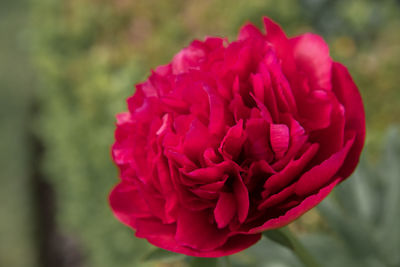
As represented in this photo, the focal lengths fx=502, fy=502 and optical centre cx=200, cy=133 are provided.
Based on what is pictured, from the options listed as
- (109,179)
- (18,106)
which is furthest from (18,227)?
(109,179)

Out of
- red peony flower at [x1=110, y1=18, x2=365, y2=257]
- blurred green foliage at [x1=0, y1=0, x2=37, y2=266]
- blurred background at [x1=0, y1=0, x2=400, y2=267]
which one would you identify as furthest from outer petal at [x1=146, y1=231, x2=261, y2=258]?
blurred green foliage at [x1=0, y1=0, x2=37, y2=266]

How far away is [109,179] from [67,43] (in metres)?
0.63

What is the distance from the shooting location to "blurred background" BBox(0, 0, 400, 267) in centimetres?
150

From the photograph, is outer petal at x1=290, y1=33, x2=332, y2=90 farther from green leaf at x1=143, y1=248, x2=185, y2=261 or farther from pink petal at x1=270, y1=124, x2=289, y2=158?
green leaf at x1=143, y1=248, x2=185, y2=261

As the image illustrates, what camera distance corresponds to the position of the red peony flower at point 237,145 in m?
0.49

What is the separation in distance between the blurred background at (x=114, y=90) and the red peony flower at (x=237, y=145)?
36 centimetres

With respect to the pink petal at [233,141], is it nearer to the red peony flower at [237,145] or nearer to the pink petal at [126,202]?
the red peony flower at [237,145]

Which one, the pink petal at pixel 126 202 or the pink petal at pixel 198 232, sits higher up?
the pink petal at pixel 126 202

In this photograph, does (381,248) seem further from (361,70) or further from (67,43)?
(67,43)

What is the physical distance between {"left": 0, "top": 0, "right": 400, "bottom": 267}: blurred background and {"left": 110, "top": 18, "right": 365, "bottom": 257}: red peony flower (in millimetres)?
360

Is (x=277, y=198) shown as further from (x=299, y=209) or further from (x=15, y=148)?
(x=15, y=148)

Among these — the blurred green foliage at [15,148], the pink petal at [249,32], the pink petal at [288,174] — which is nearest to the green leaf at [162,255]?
the pink petal at [288,174]

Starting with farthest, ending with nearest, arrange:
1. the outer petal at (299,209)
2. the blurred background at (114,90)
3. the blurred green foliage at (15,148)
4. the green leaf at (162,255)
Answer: the blurred green foliage at (15,148) → the blurred background at (114,90) → the green leaf at (162,255) → the outer petal at (299,209)

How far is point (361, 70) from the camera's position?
1701 millimetres
